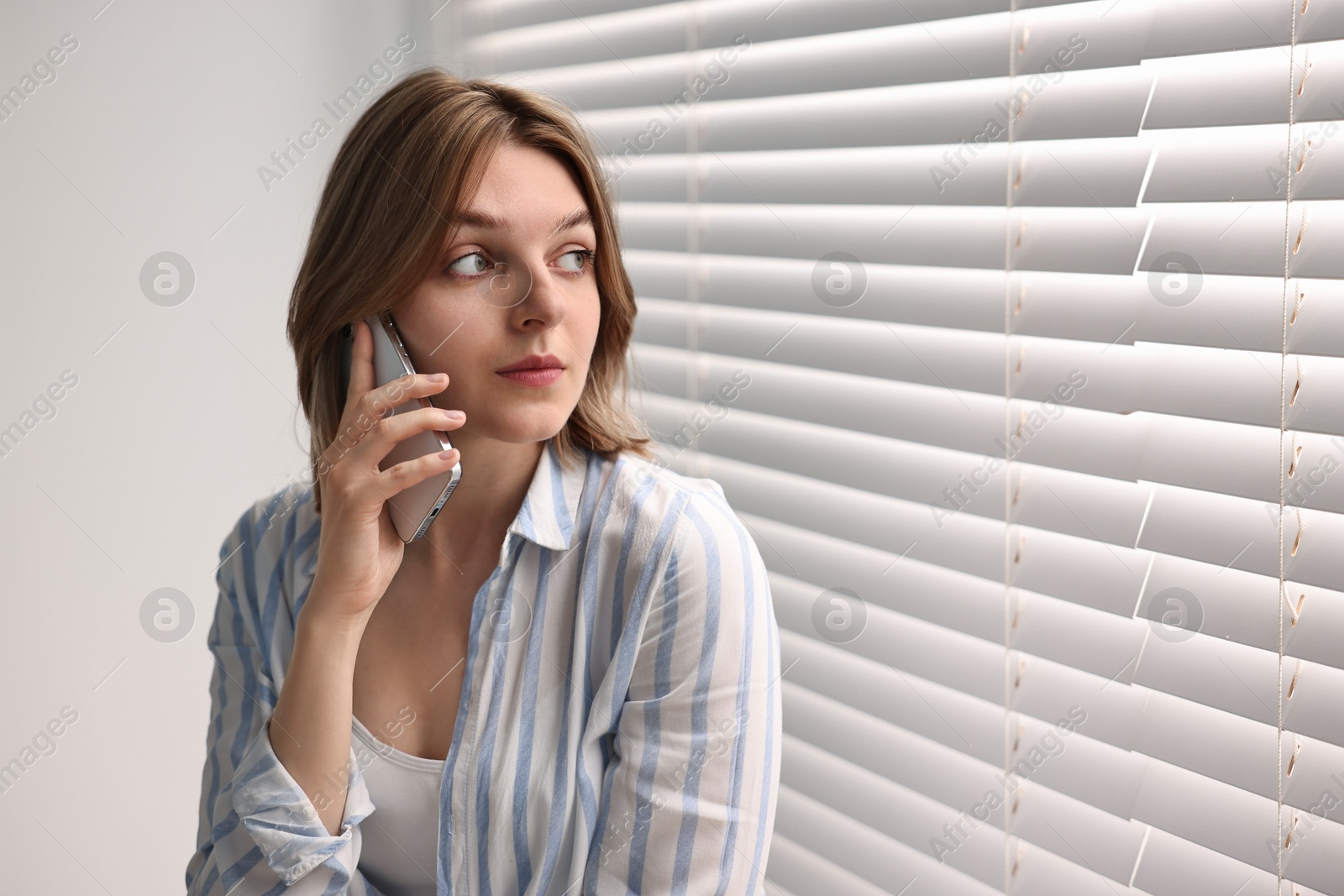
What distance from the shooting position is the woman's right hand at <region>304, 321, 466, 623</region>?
41.7 inches

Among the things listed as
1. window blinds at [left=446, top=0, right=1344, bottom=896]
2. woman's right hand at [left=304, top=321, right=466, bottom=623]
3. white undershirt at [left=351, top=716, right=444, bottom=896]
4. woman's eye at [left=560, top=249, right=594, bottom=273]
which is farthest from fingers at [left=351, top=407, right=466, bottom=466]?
window blinds at [left=446, top=0, right=1344, bottom=896]

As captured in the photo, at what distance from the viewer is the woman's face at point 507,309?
3.50 ft

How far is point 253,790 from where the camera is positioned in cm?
108

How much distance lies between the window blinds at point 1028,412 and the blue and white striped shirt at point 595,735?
11.4 inches

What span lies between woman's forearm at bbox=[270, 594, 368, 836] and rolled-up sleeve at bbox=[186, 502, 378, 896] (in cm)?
1

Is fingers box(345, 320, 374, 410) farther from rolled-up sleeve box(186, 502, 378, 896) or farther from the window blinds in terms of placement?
the window blinds

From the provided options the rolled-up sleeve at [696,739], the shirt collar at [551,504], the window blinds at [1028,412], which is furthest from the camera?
the shirt collar at [551,504]

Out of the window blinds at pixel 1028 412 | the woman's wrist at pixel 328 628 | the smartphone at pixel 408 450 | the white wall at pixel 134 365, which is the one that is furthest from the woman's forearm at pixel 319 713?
the white wall at pixel 134 365

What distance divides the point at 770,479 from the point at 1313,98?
33.0 inches

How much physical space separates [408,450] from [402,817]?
1.40 ft

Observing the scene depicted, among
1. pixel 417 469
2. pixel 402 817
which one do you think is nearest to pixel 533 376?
pixel 417 469

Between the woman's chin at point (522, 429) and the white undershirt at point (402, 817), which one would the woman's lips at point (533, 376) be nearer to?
the woman's chin at point (522, 429)

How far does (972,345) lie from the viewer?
1.17m

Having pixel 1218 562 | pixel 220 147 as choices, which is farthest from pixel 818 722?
pixel 220 147
